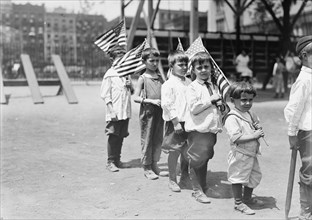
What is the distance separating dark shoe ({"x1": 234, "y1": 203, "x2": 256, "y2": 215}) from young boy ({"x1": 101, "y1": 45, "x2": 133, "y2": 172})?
209 cm

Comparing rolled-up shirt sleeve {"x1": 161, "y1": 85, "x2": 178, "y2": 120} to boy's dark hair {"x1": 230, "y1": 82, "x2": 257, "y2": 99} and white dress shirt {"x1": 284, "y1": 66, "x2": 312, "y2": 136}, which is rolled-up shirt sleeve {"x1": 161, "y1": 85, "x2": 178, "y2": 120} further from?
white dress shirt {"x1": 284, "y1": 66, "x2": 312, "y2": 136}

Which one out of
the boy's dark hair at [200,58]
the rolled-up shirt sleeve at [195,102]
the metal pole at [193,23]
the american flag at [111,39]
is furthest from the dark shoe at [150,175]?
the metal pole at [193,23]

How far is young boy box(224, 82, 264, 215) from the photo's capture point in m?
4.10

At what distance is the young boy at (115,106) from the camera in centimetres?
576

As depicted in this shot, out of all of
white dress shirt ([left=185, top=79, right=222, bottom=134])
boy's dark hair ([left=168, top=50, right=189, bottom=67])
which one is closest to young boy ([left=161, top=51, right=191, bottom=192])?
boy's dark hair ([left=168, top=50, right=189, bottom=67])

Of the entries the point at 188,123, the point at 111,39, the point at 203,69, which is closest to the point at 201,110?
the point at 188,123

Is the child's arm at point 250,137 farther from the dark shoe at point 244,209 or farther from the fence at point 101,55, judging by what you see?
the fence at point 101,55

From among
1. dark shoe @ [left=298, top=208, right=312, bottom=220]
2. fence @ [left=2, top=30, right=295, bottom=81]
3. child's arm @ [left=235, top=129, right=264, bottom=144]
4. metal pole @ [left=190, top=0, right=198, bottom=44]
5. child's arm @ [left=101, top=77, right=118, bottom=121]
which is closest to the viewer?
dark shoe @ [left=298, top=208, right=312, bottom=220]

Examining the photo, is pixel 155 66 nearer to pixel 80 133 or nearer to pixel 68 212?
pixel 68 212

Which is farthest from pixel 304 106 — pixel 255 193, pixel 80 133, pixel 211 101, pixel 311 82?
pixel 80 133

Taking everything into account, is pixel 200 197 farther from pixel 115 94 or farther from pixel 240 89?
pixel 115 94

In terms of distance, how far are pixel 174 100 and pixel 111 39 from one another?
2.00m

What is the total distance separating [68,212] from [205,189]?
1.57 meters

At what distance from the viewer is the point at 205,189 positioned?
480cm
